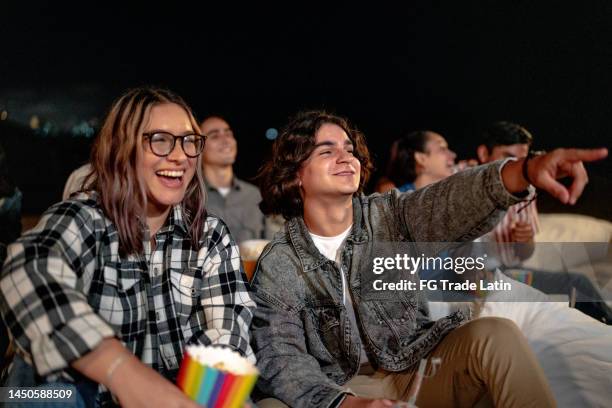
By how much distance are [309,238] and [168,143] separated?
0.46 meters

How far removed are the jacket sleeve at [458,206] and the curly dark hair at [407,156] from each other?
1328 millimetres

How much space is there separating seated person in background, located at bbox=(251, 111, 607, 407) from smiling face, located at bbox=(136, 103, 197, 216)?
0.35 m

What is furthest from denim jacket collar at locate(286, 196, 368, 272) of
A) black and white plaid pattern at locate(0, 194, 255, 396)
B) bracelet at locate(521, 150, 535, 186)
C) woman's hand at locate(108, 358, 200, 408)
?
woman's hand at locate(108, 358, 200, 408)

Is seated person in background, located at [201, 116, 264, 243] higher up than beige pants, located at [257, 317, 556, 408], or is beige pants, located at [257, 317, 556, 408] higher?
seated person in background, located at [201, 116, 264, 243]

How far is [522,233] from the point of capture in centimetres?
250

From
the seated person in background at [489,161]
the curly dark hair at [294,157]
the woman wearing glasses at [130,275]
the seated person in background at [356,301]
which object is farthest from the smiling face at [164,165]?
the seated person in background at [489,161]

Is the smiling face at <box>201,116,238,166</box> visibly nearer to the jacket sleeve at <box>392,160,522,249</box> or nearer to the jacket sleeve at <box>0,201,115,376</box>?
the jacket sleeve at <box>392,160,522,249</box>

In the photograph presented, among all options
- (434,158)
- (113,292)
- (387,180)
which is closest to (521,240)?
(434,158)

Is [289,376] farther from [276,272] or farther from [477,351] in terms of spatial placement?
[477,351]

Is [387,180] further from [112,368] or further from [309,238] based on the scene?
[112,368]

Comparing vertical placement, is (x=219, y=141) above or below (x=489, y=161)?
above

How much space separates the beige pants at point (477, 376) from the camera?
1212mm

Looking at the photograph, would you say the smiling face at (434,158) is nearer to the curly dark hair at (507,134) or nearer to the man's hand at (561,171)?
the curly dark hair at (507,134)

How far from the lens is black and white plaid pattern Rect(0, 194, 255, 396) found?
101 cm
